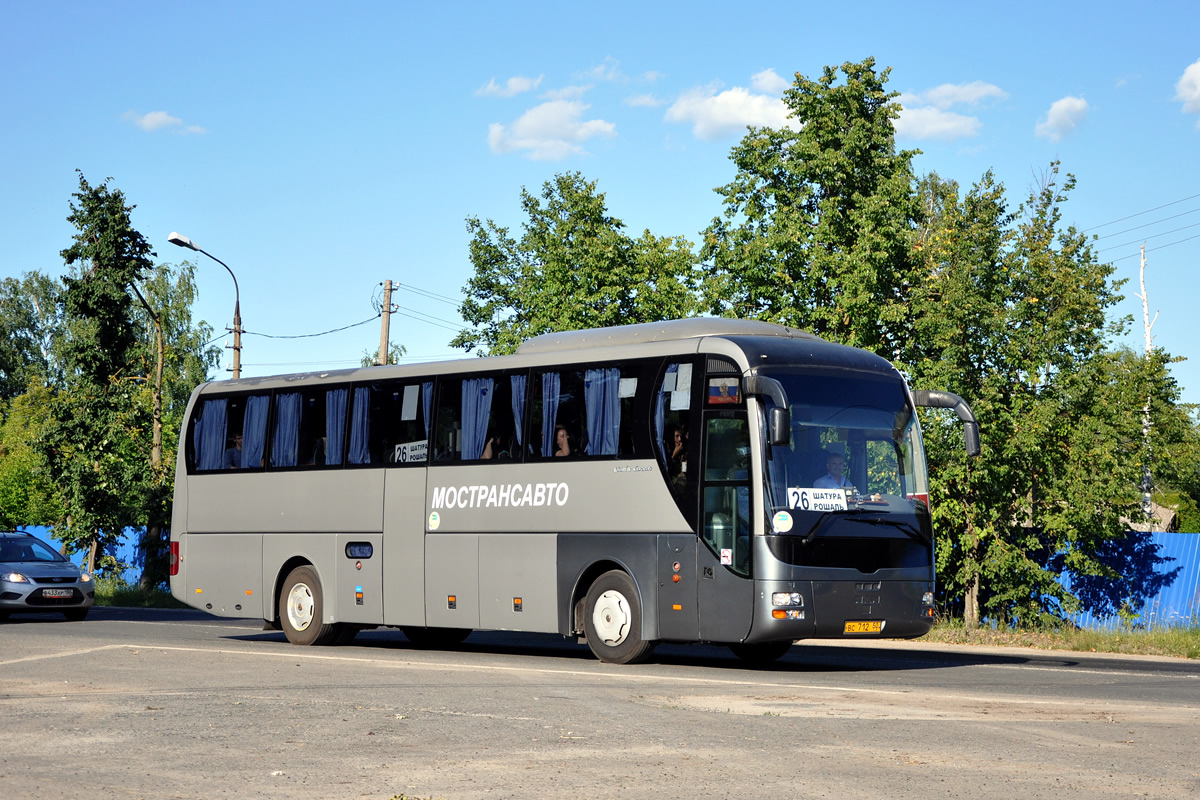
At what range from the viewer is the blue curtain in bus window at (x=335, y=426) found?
1952 cm

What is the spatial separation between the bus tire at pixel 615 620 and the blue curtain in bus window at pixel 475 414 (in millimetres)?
2571

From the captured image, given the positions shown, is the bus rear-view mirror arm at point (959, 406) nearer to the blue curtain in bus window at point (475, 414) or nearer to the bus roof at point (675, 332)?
the bus roof at point (675, 332)

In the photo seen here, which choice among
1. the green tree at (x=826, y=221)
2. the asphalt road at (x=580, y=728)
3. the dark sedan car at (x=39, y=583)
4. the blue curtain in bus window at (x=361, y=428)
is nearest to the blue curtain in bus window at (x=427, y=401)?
the blue curtain in bus window at (x=361, y=428)

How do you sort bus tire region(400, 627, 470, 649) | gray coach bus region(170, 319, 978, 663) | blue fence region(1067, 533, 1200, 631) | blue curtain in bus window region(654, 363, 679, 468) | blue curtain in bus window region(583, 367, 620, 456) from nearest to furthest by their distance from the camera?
gray coach bus region(170, 319, 978, 663)
blue curtain in bus window region(654, 363, 679, 468)
blue curtain in bus window region(583, 367, 620, 456)
bus tire region(400, 627, 470, 649)
blue fence region(1067, 533, 1200, 631)

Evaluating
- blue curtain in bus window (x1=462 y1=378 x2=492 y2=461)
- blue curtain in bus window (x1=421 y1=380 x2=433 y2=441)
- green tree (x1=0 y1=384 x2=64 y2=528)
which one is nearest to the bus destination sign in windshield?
blue curtain in bus window (x1=462 y1=378 x2=492 y2=461)

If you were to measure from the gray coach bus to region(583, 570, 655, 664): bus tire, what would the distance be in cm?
3

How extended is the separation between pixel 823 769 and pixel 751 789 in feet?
2.75

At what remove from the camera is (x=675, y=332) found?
1638cm

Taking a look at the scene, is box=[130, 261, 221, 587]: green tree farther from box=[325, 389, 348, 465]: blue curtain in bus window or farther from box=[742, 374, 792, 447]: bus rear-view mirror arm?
box=[742, 374, 792, 447]: bus rear-view mirror arm

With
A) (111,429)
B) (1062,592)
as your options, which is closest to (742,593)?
(1062,592)

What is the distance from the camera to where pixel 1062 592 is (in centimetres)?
2992

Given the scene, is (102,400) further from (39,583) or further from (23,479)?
(23,479)

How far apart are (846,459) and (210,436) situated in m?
10.5

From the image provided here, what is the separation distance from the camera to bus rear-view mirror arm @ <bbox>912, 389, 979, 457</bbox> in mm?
15508
